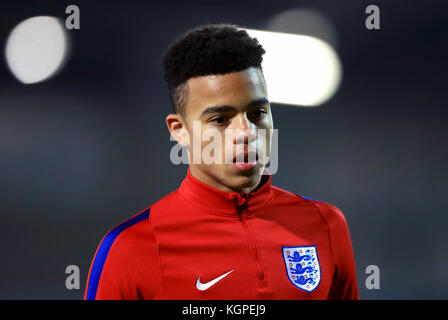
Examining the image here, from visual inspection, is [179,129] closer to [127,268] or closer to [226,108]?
[226,108]

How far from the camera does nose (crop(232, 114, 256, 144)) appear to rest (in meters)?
0.99

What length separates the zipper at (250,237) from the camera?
102cm

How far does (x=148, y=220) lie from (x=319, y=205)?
1.64 ft

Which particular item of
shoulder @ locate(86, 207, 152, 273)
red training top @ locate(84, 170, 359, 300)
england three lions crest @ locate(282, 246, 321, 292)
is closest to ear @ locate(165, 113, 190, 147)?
red training top @ locate(84, 170, 359, 300)

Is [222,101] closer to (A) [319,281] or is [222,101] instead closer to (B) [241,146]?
(B) [241,146]

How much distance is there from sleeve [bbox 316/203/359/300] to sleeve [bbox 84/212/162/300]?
492mm

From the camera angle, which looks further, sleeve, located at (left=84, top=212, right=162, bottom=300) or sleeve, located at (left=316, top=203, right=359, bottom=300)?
sleeve, located at (left=316, top=203, right=359, bottom=300)

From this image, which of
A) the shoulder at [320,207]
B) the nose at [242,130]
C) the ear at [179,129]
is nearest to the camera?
the nose at [242,130]

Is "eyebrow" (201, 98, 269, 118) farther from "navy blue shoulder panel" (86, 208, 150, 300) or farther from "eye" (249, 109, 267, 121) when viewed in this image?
"navy blue shoulder panel" (86, 208, 150, 300)

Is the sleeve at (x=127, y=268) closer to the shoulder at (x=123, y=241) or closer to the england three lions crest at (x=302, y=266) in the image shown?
the shoulder at (x=123, y=241)

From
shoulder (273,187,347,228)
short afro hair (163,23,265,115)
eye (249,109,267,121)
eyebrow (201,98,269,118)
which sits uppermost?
short afro hair (163,23,265,115)

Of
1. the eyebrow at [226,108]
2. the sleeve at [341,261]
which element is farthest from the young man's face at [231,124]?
the sleeve at [341,261]

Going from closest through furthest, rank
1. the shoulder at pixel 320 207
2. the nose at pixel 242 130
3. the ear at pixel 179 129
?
the nose at pixel 242 130, the ear at pixel 179 129, the shoulder at pixel 320 207

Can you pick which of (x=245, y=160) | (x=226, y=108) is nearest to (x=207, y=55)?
(x=226, y=108)
